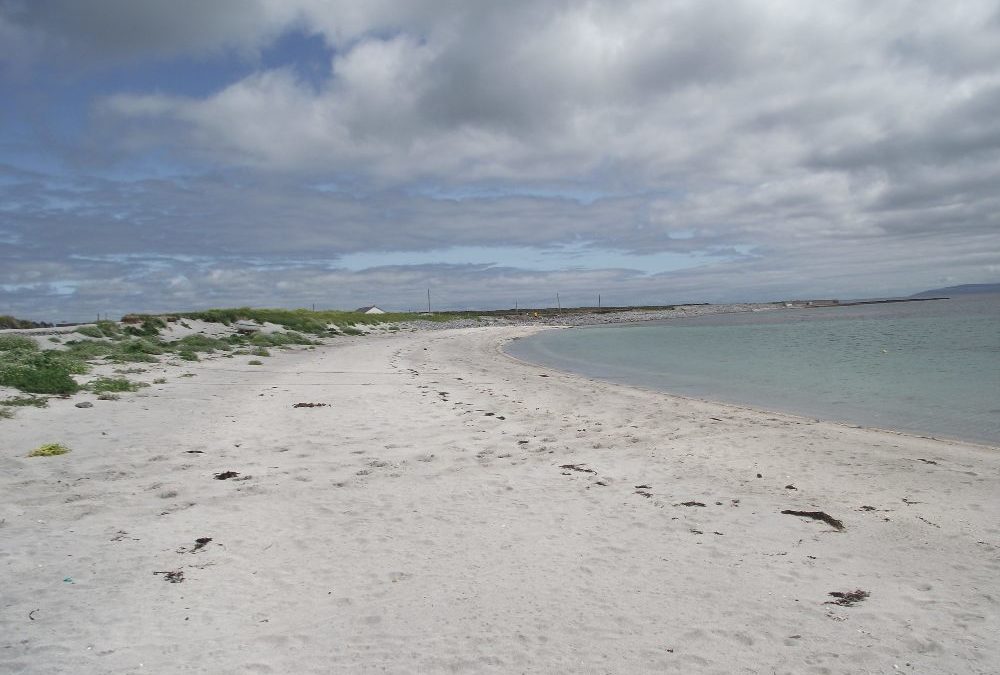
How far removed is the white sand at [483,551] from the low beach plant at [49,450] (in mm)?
186

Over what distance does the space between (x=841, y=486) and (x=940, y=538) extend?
5.57 ft

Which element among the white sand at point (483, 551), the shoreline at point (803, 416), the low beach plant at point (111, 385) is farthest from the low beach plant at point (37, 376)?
the shoreline at point (803, 416)

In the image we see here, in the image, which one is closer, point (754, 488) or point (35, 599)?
point (35, 599)

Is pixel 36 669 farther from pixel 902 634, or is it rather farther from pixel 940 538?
pixel 940 538

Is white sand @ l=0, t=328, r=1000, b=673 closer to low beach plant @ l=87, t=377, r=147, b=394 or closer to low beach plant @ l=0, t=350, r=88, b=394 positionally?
low beach plant @ l=0, t=350, r=88, b=394

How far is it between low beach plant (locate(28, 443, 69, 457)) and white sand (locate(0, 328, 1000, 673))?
19 cm

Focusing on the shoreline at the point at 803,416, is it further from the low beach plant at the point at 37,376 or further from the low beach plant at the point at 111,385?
the low beach plant at the point at 37,376

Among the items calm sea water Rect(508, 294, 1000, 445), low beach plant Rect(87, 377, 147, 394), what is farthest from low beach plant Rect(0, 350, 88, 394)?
calm sea water Rect(508, 294, 1000, 445)

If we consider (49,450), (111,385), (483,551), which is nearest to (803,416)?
(483,551)

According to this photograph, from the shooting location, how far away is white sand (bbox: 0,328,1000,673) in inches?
139

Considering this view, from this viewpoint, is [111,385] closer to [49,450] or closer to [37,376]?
[37,376]

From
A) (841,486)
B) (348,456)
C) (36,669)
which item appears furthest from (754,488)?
(36,669)

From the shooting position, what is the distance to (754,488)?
6.98 m

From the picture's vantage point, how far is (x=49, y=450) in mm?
7414
